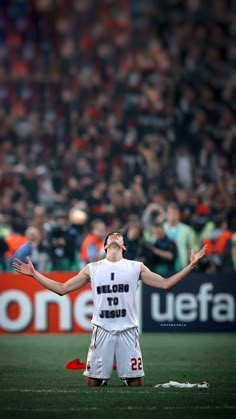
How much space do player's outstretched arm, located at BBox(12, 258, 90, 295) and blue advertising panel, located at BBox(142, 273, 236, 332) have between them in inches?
323

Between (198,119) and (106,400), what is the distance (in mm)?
16995

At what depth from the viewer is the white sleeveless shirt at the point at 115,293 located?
42.3 ft

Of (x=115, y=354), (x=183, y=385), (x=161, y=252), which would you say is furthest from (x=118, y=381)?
(x=161, y=252)

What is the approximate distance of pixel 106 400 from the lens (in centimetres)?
1155

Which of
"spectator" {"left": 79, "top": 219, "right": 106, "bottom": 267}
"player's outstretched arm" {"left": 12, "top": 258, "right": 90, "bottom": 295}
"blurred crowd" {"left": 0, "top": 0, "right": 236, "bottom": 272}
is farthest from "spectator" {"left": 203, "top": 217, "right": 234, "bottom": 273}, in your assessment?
"player's outstretched arm" {"left": 12, "top": 258, "right": 90, "bottom": 295}

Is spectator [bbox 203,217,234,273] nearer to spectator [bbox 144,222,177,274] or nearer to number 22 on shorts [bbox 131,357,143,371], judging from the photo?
spectator [bbox 144,222,177,274]

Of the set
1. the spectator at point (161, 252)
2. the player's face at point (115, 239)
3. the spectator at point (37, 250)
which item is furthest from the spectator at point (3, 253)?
the player's face at point (115, 239)

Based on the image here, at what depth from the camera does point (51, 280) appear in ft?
42.3

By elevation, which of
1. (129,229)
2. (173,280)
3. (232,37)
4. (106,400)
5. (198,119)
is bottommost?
(106,400)

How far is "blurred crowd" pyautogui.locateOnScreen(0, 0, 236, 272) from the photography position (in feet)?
75.3

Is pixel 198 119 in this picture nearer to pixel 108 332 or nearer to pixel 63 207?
pixel 63 207

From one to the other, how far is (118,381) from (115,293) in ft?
4.39

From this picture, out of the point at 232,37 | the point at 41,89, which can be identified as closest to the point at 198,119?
the point at 232,37

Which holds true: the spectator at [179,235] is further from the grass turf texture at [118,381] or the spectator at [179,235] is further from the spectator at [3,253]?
the spectator at [3,253]
